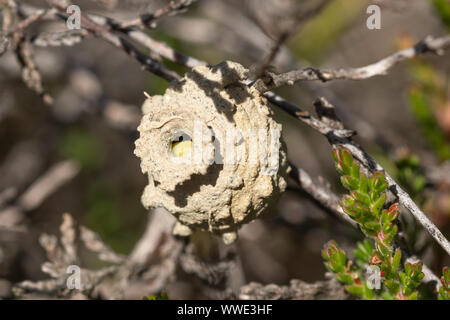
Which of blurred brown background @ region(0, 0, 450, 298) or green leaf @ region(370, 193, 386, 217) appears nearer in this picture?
green leaf @ region(370, 193, 386, 217)

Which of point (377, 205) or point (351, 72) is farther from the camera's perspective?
point (351, 72)

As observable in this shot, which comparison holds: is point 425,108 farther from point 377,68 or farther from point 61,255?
point 61,255

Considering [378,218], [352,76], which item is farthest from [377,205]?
[352,76]

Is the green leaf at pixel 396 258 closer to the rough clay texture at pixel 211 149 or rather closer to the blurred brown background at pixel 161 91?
the rough clay texture at pixel 211 149

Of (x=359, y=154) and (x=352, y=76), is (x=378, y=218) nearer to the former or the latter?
(x=359, y=154)

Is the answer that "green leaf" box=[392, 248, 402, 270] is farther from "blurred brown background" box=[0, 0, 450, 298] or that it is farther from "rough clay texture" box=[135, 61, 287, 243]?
"blurred brown background" box=[0, 0, 450, 298]

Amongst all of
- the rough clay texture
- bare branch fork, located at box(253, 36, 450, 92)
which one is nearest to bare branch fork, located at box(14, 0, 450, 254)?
bare branch fork, located at box(253, 36, 450, 92)

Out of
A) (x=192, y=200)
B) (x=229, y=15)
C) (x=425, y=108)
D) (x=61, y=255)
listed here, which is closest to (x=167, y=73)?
(x=192, y=200)

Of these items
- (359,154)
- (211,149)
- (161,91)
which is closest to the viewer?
(211,149)

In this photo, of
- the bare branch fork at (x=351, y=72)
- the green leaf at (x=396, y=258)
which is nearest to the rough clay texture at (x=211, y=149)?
the bare branch fork at (x=351, y=72)
